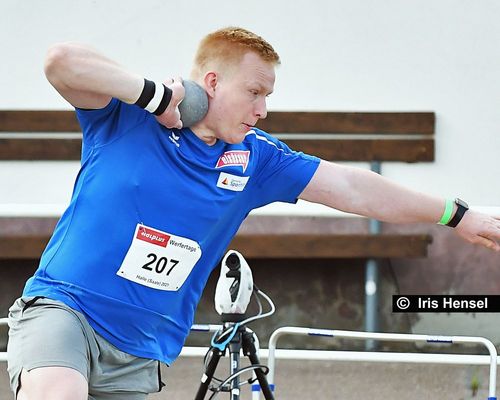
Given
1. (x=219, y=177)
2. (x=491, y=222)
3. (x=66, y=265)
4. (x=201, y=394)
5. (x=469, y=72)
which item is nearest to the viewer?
(x=66, y=265)

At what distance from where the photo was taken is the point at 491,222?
349 centimetres

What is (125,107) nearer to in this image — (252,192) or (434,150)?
(252,192)

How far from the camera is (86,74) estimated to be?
2742 millimetres

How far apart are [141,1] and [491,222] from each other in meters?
4.29

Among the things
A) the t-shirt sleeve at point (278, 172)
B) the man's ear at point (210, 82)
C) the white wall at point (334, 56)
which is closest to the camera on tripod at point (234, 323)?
the t-shirt sleeve at point (278, 172)

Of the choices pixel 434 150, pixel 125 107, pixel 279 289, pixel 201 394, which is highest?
pixel 125 107

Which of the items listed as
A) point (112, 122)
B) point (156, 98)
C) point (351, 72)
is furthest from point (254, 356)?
point (351, 72)

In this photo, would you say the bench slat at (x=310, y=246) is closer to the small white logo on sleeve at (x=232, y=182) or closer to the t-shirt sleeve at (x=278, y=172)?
the t-shirt sleeve at (x=278, y=172)

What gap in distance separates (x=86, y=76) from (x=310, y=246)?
14.7 ft

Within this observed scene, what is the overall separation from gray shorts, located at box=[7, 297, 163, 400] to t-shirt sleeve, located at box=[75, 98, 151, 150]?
0.48 metres

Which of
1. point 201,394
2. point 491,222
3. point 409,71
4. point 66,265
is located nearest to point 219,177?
point 66,265

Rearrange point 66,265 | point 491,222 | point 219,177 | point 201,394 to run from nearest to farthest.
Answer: point 66,265, point 219,177, point 491,222, point 201,394

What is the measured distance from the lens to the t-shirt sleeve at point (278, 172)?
3340mm

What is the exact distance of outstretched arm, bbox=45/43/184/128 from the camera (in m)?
2.74
